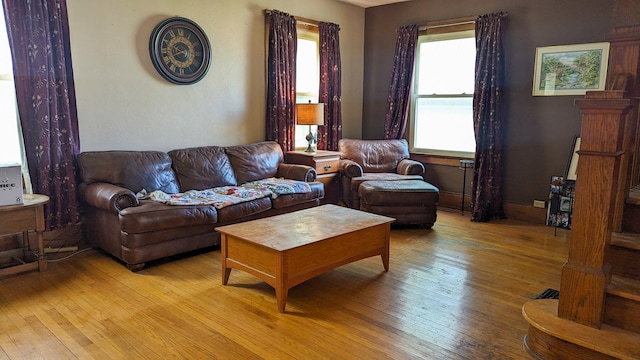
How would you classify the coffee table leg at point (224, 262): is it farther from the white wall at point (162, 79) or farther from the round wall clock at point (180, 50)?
the round wall clock at point (180, 50)

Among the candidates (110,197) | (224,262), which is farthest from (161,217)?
(224,262)

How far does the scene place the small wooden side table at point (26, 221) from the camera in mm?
3146

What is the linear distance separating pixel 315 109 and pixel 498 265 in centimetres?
259

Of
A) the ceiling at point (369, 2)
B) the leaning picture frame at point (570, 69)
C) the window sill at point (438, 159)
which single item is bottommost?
the window sill at point (438, 159)

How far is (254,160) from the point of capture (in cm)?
481

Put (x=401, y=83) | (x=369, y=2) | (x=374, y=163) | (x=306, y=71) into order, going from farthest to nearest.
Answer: (x=369, y=2)
(x=401, y=83)
(x=306, y=71)
(x=374, y=163)

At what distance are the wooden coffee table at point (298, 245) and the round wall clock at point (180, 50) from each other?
1988 millimetres

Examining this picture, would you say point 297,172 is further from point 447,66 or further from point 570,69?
point 570,69

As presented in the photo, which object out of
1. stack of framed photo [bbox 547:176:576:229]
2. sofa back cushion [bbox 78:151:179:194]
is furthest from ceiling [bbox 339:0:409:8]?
sofa back cushion [bbox 78:151:179:194]

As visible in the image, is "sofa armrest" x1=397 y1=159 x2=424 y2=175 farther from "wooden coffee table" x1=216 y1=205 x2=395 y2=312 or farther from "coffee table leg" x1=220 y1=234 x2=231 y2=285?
"coffee table leg" x1=220 y1=234 x2=231 y2=285

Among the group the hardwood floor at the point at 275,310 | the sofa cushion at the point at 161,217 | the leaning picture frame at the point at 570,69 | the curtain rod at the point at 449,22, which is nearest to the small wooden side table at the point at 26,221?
the hardwood floor at the point at 275,310

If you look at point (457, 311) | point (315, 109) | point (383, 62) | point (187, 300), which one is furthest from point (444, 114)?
point (187, 300)

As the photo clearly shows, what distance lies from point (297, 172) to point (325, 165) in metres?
0.48

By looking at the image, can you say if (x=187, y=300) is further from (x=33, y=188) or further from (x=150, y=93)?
(x=150, y=93)
